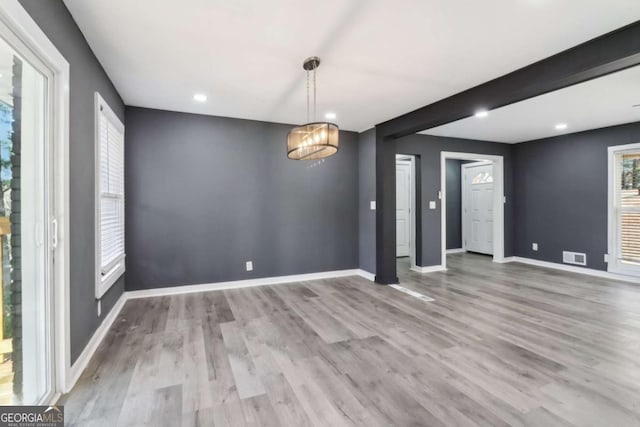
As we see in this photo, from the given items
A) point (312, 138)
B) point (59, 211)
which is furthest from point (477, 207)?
point (59, 211)

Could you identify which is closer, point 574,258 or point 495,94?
point 495,94

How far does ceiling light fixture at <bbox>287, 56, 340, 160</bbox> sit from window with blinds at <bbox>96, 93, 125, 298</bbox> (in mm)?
1708

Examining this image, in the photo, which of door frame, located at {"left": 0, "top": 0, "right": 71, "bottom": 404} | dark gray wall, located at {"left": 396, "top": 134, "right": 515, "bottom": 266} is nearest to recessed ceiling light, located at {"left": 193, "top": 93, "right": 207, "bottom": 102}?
door frame, located at {"left": 0, "top": 0, "right": 71, "bottom": 404}

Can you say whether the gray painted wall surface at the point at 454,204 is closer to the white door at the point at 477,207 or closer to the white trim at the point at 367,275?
the white door at the point at 477,207

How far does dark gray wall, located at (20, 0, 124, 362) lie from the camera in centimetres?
183

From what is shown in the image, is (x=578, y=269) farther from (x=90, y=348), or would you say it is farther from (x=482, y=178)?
(x=90, y=348)

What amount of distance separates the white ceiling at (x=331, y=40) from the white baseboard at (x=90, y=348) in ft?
7.76

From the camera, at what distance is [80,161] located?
2.12m

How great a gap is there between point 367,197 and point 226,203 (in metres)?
2.24

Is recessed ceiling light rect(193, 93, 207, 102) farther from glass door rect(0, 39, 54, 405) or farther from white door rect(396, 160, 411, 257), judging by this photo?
white door rect(396, 160, 411, 257)

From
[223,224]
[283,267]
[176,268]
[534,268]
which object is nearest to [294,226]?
[283,267]

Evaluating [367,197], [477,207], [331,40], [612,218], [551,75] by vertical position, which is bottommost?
[612,218]

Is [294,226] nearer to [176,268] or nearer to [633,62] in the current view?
[176,268]

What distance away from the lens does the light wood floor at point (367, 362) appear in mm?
1651
